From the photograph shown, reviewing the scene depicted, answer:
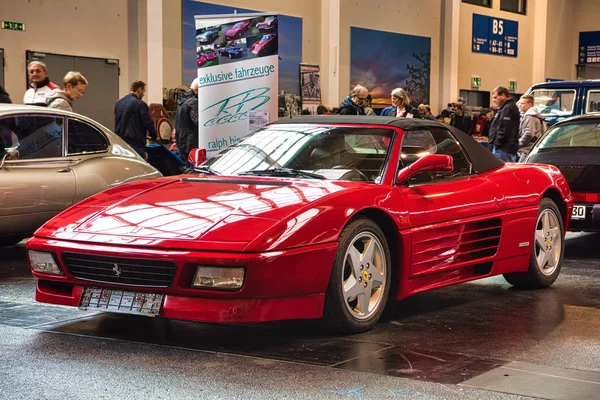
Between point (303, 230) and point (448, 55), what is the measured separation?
24.8m

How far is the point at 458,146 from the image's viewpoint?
6.76 metres

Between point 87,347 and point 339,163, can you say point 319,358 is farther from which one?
point 339,163

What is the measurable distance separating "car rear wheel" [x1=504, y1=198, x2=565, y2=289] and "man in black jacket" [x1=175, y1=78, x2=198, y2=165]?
6.67 metres

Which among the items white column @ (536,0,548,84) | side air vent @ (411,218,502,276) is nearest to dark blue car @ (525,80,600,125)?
side air vent @ (411,218,502,276)

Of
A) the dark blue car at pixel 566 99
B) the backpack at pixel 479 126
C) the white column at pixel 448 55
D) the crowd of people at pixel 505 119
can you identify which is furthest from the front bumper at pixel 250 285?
the white column at pixel 448 55

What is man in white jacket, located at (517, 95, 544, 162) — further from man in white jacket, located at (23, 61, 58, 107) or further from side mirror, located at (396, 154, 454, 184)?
side mirror, located at (396, 154, 454, 184)

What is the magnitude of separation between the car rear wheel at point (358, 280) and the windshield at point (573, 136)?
4.97 m

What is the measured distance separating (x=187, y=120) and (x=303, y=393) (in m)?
9.38

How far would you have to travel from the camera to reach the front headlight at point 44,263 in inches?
206

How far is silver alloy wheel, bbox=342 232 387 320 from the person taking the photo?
5.32 metres

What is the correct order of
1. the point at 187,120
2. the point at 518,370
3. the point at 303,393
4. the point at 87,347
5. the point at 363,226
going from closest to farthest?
the point at 303,393, the point at 518,370, the point at 87,347, the point at 363,226, the point at 187,120

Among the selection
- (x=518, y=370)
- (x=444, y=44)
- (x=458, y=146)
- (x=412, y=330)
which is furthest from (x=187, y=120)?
(x=444, y=44)

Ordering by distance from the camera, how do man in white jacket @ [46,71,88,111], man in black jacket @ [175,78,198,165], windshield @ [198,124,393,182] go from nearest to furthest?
windshield @ [198,124,393,182] < man in white jacket @ [46,71,88,111] < man in black jacket @ [175,78,198,165]

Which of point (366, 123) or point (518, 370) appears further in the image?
point (366, 123)
